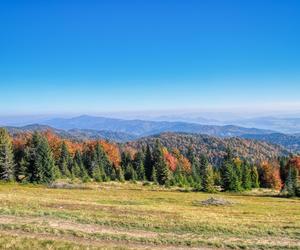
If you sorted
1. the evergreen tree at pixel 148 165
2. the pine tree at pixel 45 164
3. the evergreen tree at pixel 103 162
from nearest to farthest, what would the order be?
the pine tree at pixel 45 164 → the evergreen tree at pixel 148 165 → the evergreen tree at pixel 103 162

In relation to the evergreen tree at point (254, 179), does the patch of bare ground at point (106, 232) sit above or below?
above

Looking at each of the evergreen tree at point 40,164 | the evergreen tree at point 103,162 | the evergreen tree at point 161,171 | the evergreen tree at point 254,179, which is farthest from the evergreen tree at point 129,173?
the evergreen tree at point 254,179

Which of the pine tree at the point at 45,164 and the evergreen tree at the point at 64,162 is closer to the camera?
the pine tree at the point at 45,164

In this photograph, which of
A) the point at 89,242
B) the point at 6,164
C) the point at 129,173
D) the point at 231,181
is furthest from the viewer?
the point at 129,173

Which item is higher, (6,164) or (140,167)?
(6,164)

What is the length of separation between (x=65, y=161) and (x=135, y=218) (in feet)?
293

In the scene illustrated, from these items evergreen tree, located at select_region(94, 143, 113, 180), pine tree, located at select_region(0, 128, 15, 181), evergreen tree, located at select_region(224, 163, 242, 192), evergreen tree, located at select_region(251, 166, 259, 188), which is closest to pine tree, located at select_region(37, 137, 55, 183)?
pine tree, located at select_region(0, 128, 15, 181)

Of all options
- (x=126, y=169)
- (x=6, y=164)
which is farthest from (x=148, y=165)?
(x=6, y=164)

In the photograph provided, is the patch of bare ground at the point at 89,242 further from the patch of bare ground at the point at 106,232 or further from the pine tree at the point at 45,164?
the pine tree at the point at 45,164

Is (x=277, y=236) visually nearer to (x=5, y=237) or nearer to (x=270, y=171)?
(x=5, y=237)

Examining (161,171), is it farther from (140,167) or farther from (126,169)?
(126,169)

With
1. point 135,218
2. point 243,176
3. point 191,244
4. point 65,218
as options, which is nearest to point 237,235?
point 191,244

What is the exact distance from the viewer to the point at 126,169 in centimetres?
12131

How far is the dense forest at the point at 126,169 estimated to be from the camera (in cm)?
8550
